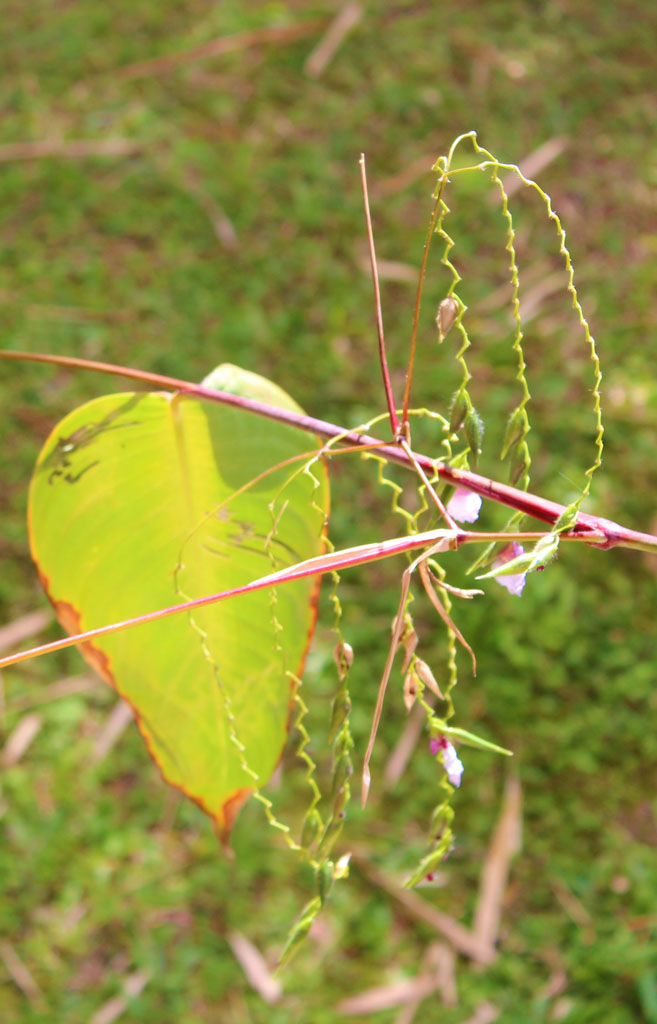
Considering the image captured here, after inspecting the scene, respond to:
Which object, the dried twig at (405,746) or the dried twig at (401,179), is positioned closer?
the dried twig at (405,746)

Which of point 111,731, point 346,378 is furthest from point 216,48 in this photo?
point 111,731

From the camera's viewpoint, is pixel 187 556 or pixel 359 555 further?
pixel 187 556

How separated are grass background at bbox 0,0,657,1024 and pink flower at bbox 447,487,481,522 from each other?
2.82 ft

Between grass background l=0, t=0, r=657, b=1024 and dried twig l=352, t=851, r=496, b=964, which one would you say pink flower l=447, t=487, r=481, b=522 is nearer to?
grass background l=0, t=0, r=657, b=1024

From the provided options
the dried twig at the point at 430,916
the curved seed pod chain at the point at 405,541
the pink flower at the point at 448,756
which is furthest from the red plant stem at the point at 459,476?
the dried twig at the point at 430,916

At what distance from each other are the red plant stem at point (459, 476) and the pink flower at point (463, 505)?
0.04 feet

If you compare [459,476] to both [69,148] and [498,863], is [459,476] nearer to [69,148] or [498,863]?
[498,863]

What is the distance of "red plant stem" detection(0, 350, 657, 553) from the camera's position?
0.33m

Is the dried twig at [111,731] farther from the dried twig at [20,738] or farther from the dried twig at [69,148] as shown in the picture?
the dried twig at [69,148]

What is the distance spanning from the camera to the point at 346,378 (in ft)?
5.93

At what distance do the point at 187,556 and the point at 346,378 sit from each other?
130 cm

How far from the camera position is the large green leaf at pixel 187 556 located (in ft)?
1.69

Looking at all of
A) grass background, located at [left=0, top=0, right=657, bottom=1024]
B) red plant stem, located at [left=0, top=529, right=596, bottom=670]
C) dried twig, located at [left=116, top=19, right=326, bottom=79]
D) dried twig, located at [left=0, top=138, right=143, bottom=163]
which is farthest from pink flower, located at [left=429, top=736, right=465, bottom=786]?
dried twig, located at [left=116, top=19, right=326, bottom=79]

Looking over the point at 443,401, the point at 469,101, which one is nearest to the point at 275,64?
the point at 469,101
